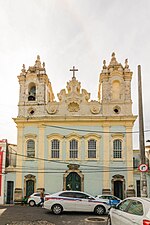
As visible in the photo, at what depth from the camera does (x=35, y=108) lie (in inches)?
1210

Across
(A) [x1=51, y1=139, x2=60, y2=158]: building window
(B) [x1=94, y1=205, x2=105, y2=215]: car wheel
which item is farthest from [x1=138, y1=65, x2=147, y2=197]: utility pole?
(A) [x1=51, y1=139, x2=60, y2=158]: building window

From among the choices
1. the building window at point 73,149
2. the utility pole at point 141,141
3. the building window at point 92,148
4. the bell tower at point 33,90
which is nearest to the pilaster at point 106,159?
the building window at point 92,148

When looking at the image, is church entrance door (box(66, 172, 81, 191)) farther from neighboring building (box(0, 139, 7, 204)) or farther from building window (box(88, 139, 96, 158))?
neighboring building (box(0, 139, 7, 204))

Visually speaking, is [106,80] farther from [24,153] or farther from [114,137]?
[24,153]

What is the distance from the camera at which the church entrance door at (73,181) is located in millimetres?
28594

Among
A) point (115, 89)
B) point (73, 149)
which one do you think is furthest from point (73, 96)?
point (73, 149)

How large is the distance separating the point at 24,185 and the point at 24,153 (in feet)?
9.95

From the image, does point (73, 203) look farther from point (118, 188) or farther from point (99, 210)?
point (118, 188)

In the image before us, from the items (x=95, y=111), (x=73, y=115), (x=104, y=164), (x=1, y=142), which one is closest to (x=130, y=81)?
(x=95, y=111)

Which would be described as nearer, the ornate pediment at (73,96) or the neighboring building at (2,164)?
the neighboring building at (2,164)

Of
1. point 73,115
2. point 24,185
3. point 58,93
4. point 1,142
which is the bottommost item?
point 24,185

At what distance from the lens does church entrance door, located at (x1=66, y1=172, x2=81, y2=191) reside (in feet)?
93.8

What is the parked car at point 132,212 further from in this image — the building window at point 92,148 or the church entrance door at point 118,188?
the building window at point 92,148

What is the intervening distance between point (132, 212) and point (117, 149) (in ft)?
70.3
